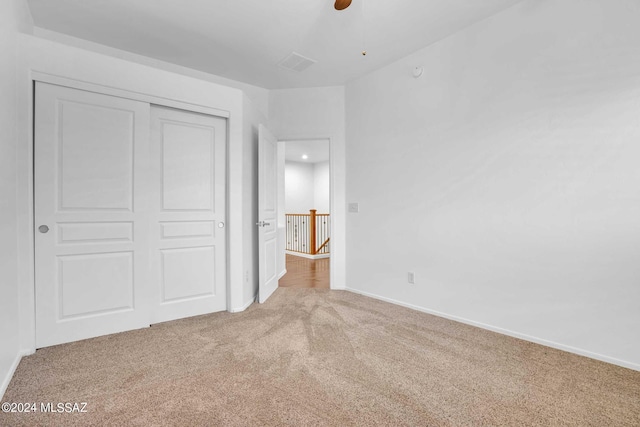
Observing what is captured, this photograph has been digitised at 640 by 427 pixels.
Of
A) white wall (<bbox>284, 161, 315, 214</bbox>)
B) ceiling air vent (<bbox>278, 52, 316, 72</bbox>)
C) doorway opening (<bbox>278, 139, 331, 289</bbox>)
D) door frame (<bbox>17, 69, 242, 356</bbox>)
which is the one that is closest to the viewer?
door frame (<bbox>17, 69, 242, 356</bbox>)

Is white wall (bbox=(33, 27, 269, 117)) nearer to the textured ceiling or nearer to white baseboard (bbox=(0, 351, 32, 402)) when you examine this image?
the textured ceiling

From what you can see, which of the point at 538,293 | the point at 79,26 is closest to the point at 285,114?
the point at 79,26

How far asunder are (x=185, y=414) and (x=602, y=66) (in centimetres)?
347

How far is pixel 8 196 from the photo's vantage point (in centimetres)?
187

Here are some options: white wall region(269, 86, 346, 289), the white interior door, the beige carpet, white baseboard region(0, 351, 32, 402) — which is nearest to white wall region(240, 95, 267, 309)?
the white interior door

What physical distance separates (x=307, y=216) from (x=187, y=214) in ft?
14.9

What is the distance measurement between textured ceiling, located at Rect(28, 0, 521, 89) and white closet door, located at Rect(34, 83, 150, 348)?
2.56 feet

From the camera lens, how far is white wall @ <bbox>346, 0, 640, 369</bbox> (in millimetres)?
2018

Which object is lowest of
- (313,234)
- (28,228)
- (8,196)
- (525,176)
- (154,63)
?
(313,234)

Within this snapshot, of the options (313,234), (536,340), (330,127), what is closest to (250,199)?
(330,127)

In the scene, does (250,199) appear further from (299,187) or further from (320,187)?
(320,187)

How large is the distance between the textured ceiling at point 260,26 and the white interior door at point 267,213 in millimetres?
900

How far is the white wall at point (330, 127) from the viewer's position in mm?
3957

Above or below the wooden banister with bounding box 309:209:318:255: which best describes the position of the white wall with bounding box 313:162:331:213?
above
